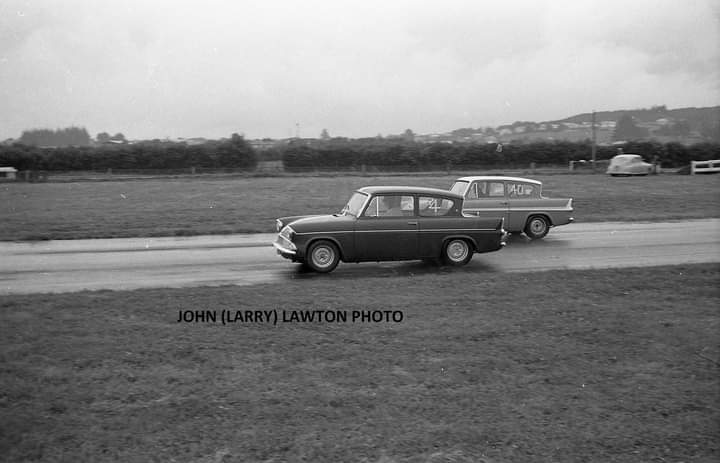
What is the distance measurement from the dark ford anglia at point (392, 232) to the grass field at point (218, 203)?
7168 millimetres

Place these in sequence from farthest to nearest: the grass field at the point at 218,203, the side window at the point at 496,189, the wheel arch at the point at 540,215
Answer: the grass field at the point at 218,203 < the wheel arch at the point at 540,215 < the side window at the point at 496,189

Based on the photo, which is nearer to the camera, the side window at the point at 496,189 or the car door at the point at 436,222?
the car door at the point at 436,222

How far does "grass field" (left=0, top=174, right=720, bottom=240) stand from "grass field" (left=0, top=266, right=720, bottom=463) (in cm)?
1039

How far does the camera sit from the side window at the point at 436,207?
475 inches

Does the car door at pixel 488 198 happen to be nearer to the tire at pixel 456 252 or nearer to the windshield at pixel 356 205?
the tire at pixel 456 252

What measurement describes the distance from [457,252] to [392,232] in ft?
4.54

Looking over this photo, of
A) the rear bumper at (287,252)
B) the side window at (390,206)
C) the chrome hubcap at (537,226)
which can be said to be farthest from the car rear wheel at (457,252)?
the chrome hubcap at (537,226)

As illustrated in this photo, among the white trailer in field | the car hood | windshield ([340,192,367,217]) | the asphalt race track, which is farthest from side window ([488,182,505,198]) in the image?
the white trailer in field

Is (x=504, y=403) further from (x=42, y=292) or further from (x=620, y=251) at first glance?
(x=620, y=251)

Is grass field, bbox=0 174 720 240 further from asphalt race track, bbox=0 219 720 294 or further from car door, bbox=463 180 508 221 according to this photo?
car door, bbox=463 180 508 221

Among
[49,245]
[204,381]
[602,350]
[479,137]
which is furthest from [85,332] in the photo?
[479,137]

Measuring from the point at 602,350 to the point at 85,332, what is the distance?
5340 mm

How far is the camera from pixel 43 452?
14.4ft

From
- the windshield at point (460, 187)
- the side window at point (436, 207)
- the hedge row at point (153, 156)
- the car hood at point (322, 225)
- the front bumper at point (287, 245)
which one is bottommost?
the front bumper at point (287, 245)
